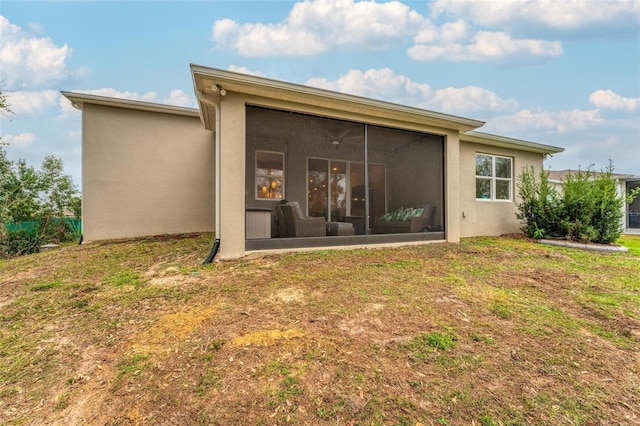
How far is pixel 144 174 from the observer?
7746mm

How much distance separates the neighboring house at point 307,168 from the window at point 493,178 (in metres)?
0.04

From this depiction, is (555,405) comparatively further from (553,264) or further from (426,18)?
(426,18)

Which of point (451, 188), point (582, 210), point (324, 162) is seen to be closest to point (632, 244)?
point (582, 210)

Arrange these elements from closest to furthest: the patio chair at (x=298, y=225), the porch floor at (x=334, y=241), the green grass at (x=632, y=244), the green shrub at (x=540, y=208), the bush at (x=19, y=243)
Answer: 1. the porch floor at (x=334, y=241)
2. the patio chair at (x=298, y=225)
3. the green grass at (x=632, y=244)
4. the bush at (x=19, y=243)
5. the green shrub at (x=540, y=208)

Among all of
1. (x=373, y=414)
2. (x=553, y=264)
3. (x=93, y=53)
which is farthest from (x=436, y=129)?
(x=93, y=53)

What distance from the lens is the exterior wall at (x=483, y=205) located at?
8227mm

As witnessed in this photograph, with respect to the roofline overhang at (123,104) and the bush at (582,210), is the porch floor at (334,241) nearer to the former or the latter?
the bush at (582,210)

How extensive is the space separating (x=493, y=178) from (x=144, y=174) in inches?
429

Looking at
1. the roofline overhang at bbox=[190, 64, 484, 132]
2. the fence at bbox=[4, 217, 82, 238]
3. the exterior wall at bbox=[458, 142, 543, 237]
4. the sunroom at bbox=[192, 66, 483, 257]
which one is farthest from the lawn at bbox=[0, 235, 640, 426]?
the fence at bbox=[4, 217, 82, 238]

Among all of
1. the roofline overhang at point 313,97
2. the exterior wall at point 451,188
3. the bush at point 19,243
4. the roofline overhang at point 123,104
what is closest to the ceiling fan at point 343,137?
the roofline overhang at point 313,97

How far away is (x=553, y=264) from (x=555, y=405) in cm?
423

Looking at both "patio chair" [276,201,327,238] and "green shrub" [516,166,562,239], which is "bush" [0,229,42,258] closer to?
"patio chair" [276,201,327,238]

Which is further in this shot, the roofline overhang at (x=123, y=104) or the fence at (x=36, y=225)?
the fence at (x=36, y=225)

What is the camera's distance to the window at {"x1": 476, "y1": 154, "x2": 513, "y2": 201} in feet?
28.0
